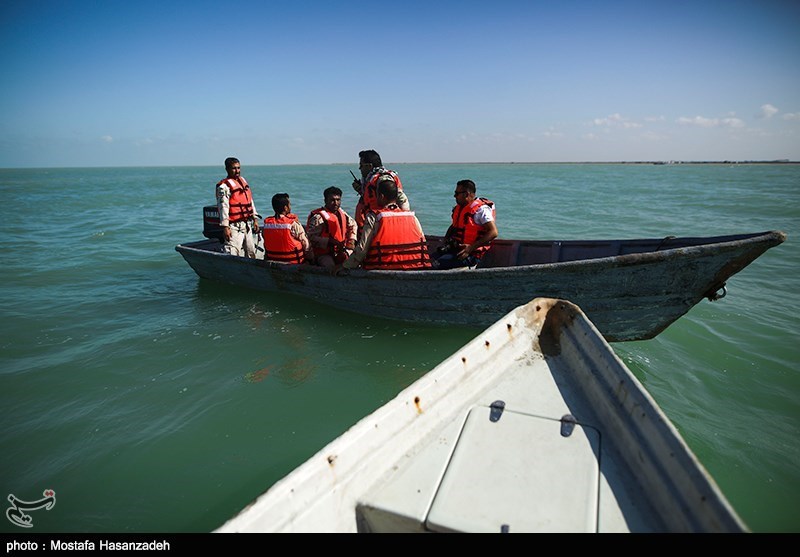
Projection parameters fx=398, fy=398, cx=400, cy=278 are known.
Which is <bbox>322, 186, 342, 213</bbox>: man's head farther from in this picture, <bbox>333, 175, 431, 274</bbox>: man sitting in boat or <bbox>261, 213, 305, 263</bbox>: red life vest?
<bbox>333, 175, 431, 274</bbox>: man sitting in boat

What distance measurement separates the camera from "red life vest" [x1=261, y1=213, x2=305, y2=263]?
6676mm

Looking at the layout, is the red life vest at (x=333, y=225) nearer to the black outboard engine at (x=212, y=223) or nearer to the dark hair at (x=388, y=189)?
the dark hair at (x=388, y=189)

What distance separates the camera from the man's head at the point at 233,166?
23.7ft

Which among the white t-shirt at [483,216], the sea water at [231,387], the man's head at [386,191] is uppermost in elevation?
the man's head at [386,191]

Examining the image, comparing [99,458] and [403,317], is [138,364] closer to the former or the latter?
[99,458]

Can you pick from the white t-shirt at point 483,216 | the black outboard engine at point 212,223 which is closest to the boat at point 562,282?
the white t-shirt at point 483,216

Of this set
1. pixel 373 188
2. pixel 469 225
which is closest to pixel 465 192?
pixel 469 225

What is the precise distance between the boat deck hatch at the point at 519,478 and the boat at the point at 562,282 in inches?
101

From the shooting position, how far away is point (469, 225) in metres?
6.04

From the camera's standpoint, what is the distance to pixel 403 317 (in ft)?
19.5

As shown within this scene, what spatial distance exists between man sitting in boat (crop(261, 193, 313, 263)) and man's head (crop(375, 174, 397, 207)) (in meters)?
2.16

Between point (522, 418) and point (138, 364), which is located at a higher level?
point (522, 418)
